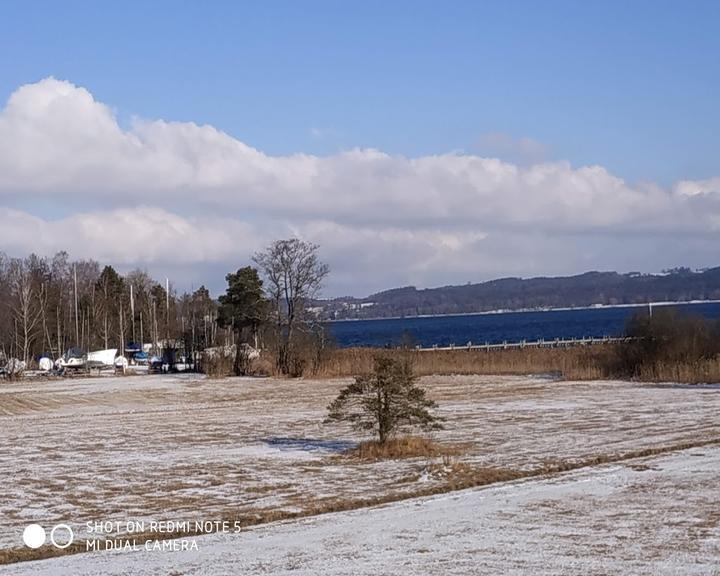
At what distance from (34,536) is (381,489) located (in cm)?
498

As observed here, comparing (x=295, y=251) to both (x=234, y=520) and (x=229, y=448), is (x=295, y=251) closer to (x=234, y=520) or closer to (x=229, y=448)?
(x=229, y=448)

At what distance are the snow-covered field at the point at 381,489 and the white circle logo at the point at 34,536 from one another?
15 cm

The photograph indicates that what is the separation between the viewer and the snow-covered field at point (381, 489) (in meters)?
9.65

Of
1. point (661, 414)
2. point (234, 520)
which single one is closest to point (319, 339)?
point (661, 414)

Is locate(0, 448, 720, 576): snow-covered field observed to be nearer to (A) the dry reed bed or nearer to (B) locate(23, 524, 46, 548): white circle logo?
(B) locate(23, 524, 46, 548): white circle logo

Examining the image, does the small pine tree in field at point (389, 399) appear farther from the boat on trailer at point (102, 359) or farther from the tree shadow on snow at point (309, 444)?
the boat on trailer at point (102, 359)

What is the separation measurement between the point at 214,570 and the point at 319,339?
46135mm

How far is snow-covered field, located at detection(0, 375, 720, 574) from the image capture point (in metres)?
9.65

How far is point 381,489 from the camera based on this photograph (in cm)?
1420

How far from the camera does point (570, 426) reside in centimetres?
2267

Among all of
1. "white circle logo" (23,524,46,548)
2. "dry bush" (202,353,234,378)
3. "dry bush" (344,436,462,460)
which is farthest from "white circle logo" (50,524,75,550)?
"dry bush" (202,353,234,378)

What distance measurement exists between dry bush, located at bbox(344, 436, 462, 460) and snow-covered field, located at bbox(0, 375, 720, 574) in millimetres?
497

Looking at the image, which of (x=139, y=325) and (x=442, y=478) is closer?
(x=442, y=478)

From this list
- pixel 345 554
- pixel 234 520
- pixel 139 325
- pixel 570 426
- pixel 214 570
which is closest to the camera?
pixel 214 570
